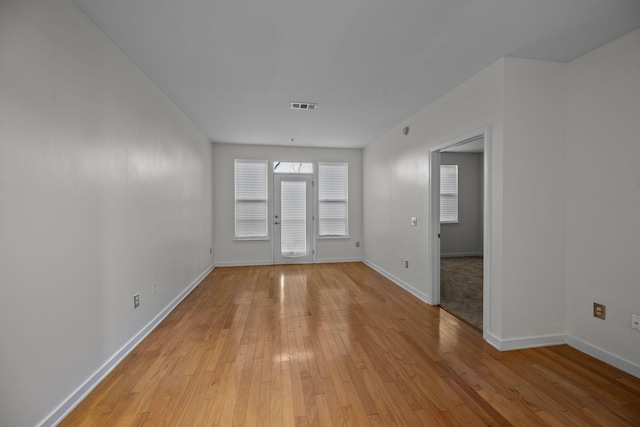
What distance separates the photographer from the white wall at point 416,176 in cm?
253

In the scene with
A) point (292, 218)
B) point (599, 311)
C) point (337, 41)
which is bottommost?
point (599, 311)

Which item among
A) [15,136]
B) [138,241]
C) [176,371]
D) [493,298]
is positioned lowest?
[176,371]

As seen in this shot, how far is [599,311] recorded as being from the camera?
227cm

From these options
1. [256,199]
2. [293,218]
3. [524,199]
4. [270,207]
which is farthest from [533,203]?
[256,199]

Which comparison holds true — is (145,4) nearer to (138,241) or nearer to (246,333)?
(138,241)

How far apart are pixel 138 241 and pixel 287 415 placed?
2.00 metres

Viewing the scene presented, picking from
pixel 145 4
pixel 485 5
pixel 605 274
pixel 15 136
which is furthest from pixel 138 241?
pixel 605 274

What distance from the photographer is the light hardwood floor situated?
65.1 inches

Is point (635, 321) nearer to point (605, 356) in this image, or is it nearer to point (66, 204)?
point (605, 356)

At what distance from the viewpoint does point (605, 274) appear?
2.24m

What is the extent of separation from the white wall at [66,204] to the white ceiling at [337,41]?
382mm

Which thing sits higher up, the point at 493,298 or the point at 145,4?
the point at 145,4

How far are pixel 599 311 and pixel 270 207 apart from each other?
5.17 m

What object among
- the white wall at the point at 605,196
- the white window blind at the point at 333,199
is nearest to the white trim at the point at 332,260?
the white window blind at the point at 333,199
